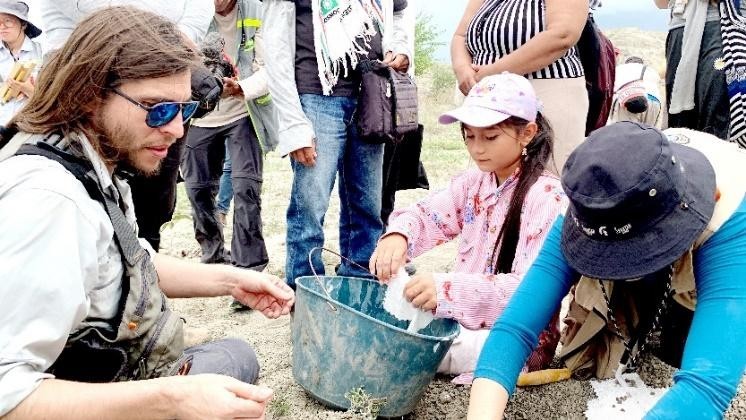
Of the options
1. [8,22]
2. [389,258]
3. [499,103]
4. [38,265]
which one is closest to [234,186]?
[389,258]

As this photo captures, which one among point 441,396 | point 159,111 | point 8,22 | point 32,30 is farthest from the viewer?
point 32,30

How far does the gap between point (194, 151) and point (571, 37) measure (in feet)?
7.14

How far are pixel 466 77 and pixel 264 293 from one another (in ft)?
4.54

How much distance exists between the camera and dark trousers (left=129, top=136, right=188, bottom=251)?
2.67 m

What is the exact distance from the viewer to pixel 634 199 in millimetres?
1394

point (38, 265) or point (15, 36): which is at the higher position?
point (38, 265)

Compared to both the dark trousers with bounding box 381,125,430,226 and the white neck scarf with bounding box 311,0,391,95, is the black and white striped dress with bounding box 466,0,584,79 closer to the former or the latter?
A: the white neck scarf with bounding box 311,0,391,95

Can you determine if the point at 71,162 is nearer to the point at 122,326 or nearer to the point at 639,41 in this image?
the point at 122,326

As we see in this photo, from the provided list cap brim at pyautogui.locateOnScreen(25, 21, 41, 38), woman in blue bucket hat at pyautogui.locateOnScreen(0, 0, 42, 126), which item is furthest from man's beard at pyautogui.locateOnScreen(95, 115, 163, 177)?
cap brim at pyautogui.locateOnScreen(25, 21, 41, 38)

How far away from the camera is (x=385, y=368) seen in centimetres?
200

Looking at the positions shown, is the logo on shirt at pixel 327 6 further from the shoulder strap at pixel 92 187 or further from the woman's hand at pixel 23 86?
the shoulder strap at pixel 92 187

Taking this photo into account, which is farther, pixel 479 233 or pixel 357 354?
pixel 479 233

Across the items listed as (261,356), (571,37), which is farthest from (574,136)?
(261,356)

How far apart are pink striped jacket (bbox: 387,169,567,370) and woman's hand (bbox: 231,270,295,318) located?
50cm
